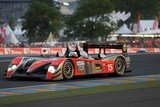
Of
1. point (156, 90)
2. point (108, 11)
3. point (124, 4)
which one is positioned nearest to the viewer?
point (156, 90)

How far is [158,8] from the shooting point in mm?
98375

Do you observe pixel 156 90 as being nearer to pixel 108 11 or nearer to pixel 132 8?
pixel 108 11

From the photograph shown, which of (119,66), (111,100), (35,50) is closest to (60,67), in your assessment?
(119,66)

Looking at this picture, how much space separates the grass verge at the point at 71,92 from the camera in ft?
36.0

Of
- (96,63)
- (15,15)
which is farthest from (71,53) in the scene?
(15,15)

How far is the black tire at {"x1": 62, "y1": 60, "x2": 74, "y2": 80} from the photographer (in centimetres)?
1565

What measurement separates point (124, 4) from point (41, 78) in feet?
266

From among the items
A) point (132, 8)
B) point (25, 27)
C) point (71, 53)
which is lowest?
point (71, 53)

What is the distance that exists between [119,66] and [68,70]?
2783 mm

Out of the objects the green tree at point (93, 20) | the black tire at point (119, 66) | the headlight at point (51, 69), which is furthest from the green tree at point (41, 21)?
the headlight at point (51, 69)

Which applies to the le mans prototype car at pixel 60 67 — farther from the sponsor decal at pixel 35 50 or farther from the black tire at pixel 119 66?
the sponsor decal at pixel 35 50

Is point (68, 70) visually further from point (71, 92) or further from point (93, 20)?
point (93, 20)

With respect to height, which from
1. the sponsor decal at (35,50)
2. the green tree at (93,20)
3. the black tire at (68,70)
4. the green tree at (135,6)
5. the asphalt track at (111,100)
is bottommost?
the asphalt track at (111,100)

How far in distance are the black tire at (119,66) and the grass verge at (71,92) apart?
2.84m
